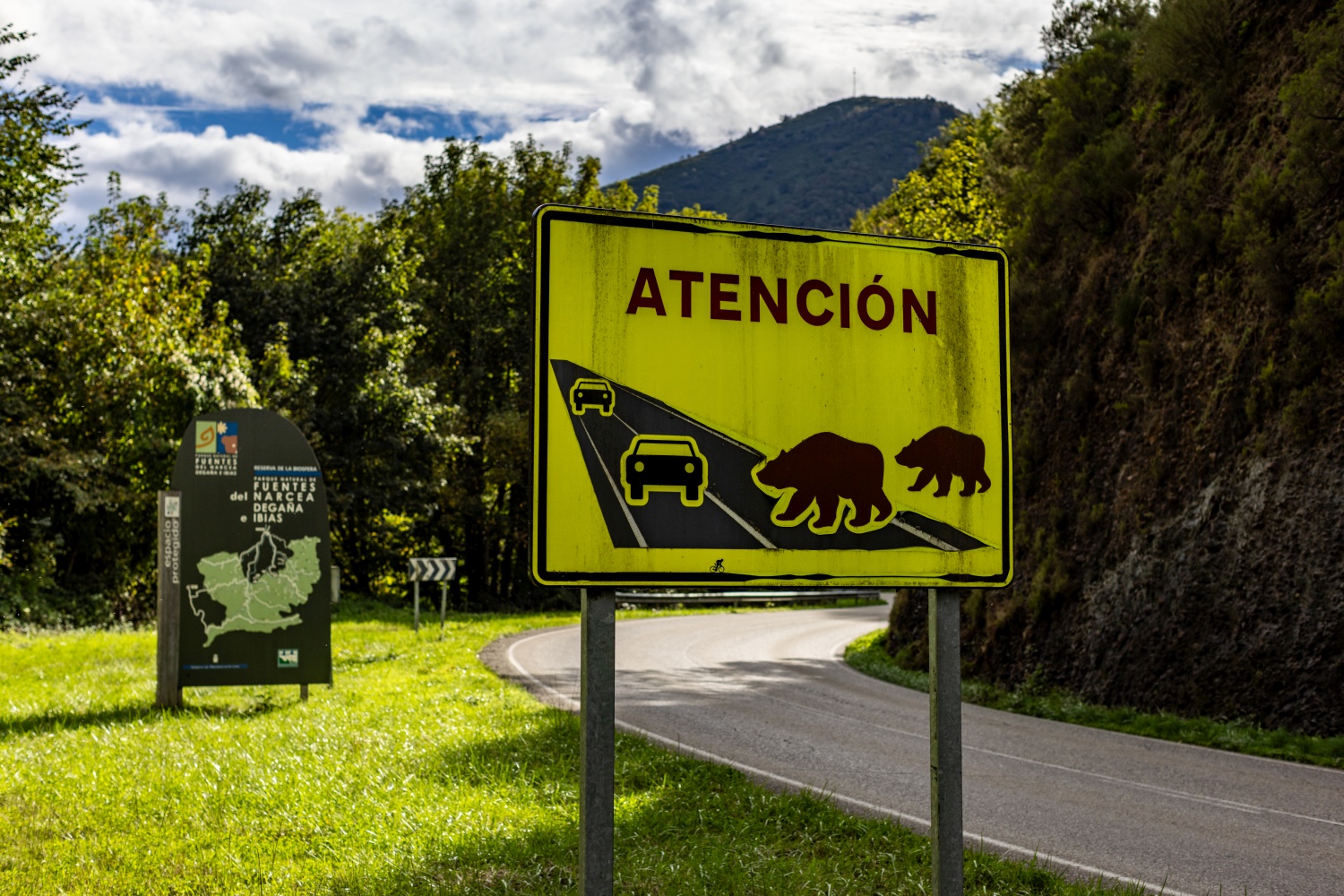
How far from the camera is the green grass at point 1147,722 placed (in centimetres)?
1103

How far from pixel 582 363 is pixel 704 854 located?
4.35 meters

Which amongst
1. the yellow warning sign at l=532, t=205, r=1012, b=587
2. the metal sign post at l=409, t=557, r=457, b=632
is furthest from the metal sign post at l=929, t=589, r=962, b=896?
the metal sign post at l=409, t=557, r=457, b=632

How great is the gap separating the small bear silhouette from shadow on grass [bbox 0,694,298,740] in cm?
959

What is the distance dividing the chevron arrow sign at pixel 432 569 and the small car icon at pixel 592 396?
18985 millimetres

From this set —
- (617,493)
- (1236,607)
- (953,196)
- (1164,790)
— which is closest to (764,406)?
(617,493)

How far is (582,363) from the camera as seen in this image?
2807 millimetres

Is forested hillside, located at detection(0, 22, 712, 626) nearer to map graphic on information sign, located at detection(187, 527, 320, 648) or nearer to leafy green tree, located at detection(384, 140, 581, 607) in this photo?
leafy green tree, located at detection(384, 140, 581, 607)

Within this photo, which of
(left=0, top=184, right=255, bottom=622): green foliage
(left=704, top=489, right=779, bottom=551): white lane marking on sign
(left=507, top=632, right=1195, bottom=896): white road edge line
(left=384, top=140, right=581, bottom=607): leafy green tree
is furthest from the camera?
(left=384, top=140, right=581, bottom=607): leafy green tree

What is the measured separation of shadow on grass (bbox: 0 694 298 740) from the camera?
1013 cm

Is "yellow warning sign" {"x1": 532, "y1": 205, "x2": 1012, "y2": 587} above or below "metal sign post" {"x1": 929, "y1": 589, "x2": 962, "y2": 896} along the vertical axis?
above

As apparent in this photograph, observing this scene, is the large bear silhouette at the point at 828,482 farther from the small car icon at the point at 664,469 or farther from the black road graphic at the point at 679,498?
the small car icon at the point at 664,469

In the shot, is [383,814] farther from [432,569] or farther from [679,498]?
[432,569]

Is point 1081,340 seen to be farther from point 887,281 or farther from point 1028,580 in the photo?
point 887,281

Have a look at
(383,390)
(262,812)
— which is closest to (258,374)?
(383,390)
